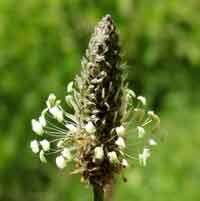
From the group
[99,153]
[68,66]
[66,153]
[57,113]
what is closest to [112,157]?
[99,153]

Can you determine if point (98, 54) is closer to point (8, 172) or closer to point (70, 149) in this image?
point (70, 149)

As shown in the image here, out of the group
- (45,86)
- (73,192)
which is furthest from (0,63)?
(73,192)

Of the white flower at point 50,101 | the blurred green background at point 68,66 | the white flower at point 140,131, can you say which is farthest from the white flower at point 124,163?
the blurred green background at point 68,66

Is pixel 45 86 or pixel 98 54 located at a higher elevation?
pixel 45 86

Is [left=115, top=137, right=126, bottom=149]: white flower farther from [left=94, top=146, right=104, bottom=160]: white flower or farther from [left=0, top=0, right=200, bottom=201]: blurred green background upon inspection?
[left=0, top=0, right=200, bottom=201]: blurred green background

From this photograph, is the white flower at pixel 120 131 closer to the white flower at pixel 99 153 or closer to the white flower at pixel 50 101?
the white flower at pixel 99 153

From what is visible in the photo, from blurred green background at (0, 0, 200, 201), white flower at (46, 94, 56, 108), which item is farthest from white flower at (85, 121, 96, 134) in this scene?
blurred green background at (0, 0, 200, 201)
